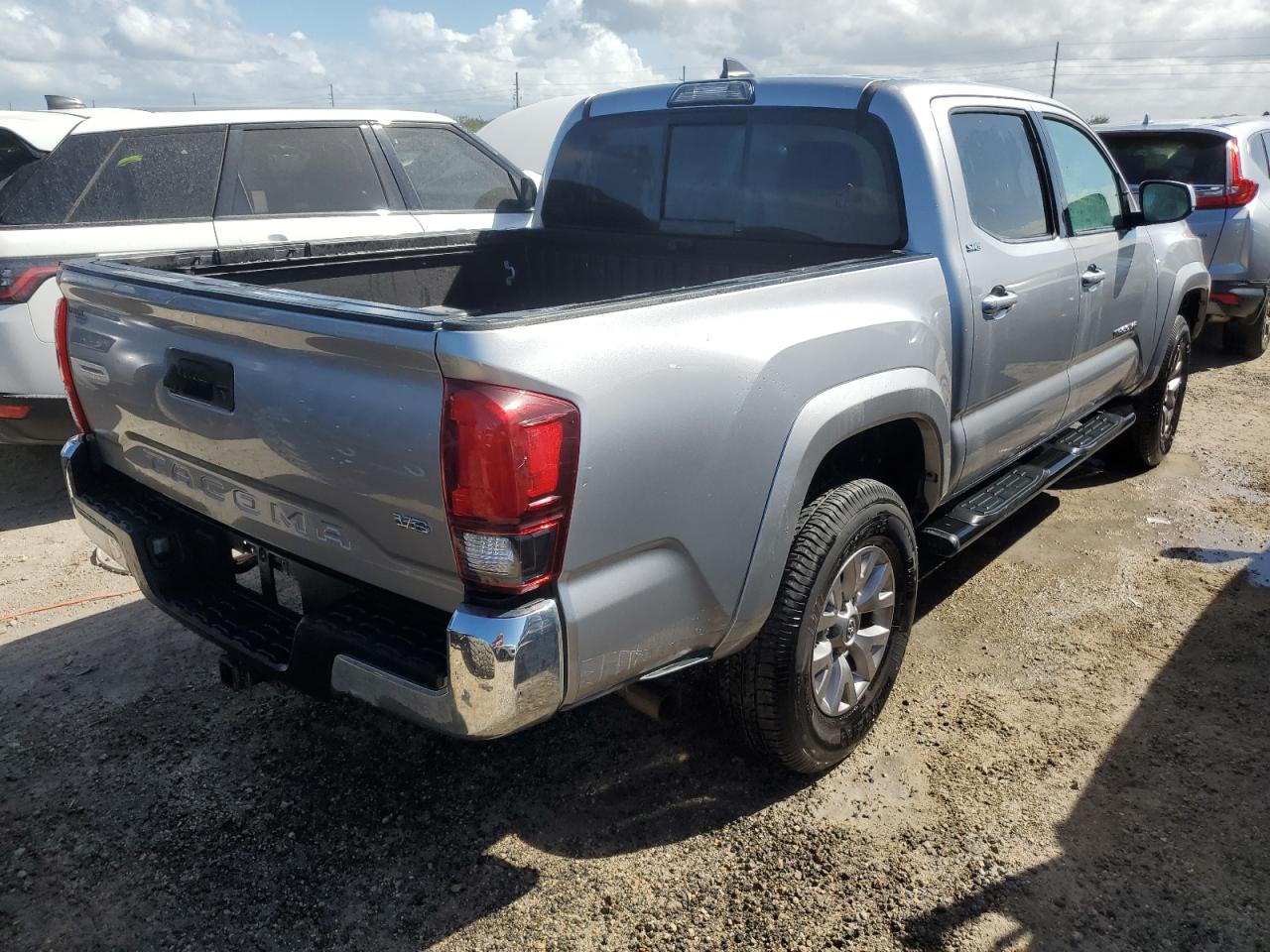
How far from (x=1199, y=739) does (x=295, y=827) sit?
9.03 feet

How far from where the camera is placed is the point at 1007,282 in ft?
11.1

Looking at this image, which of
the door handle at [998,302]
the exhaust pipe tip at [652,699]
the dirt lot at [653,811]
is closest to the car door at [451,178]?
the dirt lot at [653,811]

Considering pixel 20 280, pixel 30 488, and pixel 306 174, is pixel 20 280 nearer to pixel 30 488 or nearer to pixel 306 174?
pixel 30 488

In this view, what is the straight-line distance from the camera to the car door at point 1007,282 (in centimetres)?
325

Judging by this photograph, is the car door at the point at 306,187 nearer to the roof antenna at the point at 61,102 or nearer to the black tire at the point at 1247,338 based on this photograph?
the roof antenna at the point at 61,102

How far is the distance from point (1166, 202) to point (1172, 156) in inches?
165

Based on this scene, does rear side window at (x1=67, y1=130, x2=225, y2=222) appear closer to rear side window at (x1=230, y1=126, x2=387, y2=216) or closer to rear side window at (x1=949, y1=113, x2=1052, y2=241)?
rear side window at (x1=230, y1=126, x2=387, y2=216)

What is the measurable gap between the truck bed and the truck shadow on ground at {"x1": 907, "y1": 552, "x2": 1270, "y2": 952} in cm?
178

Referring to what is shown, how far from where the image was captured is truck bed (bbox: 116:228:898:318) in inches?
132

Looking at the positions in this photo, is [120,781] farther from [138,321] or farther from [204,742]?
[138,321]

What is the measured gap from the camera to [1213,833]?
2689mm

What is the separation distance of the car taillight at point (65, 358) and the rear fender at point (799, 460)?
2.02 meters

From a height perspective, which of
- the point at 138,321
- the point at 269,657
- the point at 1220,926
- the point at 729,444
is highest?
the point at 138,321

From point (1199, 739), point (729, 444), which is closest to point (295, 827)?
point (729, 444)
